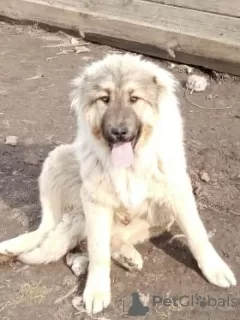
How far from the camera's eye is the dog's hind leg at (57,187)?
440cm

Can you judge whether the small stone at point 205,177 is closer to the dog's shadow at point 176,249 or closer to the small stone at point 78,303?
the dog's shadow at point 176,249

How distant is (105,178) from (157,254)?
785 mm

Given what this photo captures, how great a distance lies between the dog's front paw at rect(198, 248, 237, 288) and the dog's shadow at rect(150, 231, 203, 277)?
0.32ft

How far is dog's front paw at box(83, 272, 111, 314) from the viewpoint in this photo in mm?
3832

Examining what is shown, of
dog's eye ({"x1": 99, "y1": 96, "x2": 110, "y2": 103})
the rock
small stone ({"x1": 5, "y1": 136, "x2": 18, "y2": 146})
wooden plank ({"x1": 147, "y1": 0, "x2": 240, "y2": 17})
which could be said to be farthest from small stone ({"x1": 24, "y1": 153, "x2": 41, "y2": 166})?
wooden plank ({"x1": 147, "y1": 0, "x2": 240, "y2": 17})

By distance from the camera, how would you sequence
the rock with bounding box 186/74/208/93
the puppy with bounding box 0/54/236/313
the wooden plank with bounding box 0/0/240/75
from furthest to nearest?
1. the wooden plank with bounding box 0/0/240/75
2. the rock with bounding box 186/74/208/93
3. the puppy with bounding box 0/54/236/313

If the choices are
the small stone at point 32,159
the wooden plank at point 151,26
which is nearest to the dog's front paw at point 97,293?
the small stone at point 32,159

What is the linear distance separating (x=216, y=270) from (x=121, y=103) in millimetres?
1304

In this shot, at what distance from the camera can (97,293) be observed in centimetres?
388

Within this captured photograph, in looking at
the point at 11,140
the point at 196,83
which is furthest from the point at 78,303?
the point at 196,83

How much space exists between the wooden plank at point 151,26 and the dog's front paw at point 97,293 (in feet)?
→ 12.0

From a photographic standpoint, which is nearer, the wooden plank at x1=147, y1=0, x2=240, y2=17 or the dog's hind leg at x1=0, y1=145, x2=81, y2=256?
the dog's hind leg at x1=0, y1=145, x2=81, y2=256

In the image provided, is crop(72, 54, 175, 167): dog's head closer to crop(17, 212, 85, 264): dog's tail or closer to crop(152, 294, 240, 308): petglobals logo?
crop(17, 212, 85, 264): dog's tail

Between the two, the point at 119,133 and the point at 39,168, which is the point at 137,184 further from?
the point at 39,168
